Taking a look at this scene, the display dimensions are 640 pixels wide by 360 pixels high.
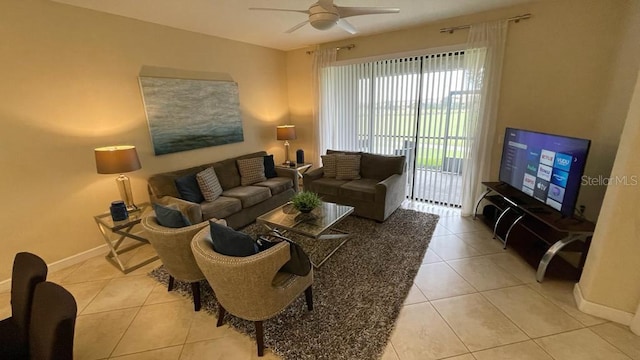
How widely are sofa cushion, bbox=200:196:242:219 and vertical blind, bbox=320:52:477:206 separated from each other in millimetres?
2435

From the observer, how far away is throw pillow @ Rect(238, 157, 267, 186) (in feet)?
13.7

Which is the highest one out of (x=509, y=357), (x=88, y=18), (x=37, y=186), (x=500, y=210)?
(x=88, y=18)

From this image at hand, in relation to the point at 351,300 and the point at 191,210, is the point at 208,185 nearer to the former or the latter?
the point at 191,210

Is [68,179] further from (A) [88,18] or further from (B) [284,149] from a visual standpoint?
(B) [284,149]

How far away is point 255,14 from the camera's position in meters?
3.09

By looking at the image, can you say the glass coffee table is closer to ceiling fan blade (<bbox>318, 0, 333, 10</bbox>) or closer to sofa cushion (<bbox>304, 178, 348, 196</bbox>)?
sofa cushion (<bbox>304, 178, 348, 196</bbox>)

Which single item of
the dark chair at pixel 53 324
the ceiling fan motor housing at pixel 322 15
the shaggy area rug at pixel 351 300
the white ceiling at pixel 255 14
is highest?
the white ceiling at pixel 255 14

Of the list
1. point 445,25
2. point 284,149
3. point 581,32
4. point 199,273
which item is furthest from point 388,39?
point 199,273

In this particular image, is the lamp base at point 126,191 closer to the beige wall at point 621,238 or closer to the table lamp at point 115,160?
the table lamp at point 115,160

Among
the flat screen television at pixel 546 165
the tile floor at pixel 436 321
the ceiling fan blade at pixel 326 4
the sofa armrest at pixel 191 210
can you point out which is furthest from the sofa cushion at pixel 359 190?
the ceiling fan blade at pixel 326 4

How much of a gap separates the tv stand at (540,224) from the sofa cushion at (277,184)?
2.90 m

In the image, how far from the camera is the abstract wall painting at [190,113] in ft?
11.1

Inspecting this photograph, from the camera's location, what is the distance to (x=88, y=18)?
2742mm

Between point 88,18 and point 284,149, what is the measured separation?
11.4 feet
